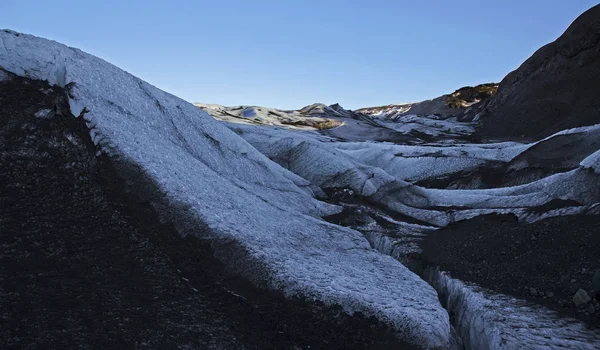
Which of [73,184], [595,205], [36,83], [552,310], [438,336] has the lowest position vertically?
[438,336]

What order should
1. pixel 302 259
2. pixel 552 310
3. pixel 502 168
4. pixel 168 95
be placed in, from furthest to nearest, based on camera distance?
pixel 502 168, pixel 168 95, pixel 302 259, pixel 552 310

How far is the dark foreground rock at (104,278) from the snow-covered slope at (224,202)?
0.26 meters

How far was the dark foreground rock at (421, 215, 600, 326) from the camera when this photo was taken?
6.65 meters

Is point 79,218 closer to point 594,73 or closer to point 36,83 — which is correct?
point 36,83

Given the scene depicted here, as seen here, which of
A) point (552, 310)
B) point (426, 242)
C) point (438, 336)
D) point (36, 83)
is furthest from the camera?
point (426, 242)

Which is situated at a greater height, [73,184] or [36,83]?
Answer: [36,83]

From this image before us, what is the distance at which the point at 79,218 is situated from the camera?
A: 255 inches

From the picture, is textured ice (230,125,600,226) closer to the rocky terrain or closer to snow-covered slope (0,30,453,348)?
the rocky terrain

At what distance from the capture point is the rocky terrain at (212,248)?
529 centimetres

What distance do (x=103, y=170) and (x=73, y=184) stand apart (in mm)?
483

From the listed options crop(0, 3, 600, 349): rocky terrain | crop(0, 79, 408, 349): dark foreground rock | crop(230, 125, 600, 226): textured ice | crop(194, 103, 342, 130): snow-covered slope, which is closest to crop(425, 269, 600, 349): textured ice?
crop(0, 3, 600, 349): rocky terrain

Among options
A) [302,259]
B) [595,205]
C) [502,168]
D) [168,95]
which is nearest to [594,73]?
[502,168]

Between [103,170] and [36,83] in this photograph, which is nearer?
[103,170]

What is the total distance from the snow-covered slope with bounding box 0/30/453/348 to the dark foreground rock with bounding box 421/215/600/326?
1.36 m
